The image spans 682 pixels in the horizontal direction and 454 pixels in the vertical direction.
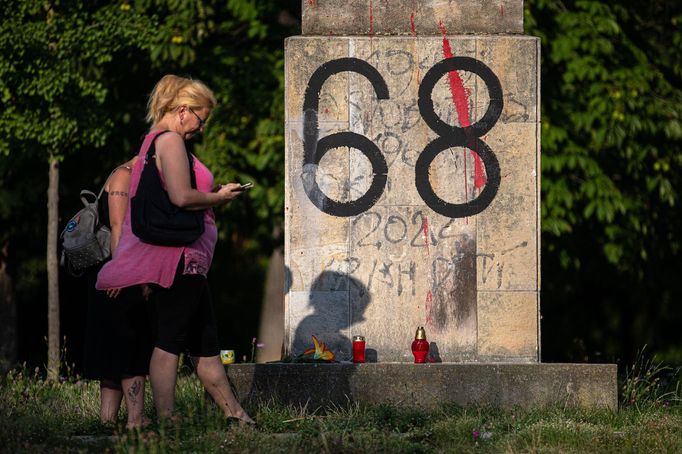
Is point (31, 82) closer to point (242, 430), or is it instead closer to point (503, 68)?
point (503, 68)

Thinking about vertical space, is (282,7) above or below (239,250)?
above

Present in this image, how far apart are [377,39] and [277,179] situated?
4731 millimetres

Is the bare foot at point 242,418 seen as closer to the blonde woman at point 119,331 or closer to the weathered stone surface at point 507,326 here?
the blonde woman at point 119,331

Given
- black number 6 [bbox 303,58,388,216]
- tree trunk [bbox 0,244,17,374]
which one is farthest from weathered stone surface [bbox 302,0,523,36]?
tree trunk [bbox 0,244,17,374]

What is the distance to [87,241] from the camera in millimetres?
6320

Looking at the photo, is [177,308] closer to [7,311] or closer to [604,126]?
[604,126]

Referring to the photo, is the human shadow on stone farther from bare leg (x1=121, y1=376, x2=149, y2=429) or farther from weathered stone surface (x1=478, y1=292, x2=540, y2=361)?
bare leg (x1=121, y1=376, x2=149, y2=429)

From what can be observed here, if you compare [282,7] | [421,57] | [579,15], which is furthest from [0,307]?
[421,57]

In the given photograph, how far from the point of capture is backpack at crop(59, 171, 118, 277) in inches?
249

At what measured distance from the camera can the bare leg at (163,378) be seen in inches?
241

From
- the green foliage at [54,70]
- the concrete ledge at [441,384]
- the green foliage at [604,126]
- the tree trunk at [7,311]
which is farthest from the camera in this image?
the tree trunk at [7,311]

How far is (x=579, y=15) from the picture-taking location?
1299 centimetres

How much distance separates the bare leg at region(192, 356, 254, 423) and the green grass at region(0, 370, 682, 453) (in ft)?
0.38

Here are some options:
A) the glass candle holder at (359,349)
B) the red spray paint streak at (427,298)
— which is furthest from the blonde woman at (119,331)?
the red spray paint streak at (427,298)
